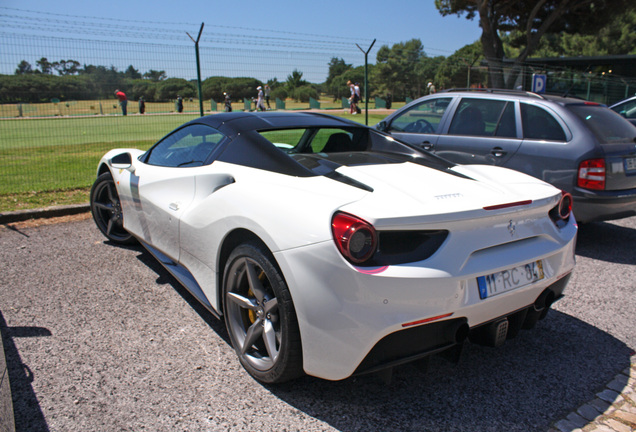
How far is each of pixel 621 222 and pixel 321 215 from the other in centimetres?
558

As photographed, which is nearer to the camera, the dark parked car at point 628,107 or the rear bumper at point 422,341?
the rear bumper at point 422,341

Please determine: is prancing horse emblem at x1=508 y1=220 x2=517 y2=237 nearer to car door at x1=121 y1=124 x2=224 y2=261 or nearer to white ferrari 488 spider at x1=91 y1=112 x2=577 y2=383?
white ferrari 488 spider at x1=91 y1=112 x2=577 y2=383

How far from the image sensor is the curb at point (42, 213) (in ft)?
18.9

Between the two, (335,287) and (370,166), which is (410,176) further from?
(335,287)

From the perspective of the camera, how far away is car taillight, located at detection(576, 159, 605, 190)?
4.73 m

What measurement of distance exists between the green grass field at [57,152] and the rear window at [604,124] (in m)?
6.23

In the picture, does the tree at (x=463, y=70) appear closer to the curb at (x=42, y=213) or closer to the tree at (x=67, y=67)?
the tree at (x=67, y=67)

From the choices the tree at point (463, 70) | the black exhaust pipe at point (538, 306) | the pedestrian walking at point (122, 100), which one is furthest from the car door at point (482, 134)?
the tree at point (463, 70)

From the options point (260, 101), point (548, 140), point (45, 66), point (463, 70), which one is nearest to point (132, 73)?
point (45, 66)

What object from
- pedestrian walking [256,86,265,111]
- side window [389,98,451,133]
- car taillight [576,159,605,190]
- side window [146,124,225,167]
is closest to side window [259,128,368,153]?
side window [146,124,225,167]

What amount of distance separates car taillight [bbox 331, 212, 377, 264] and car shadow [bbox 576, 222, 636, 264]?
3.67m

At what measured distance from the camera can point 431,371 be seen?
108 inches

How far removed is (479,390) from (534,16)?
31.5 m

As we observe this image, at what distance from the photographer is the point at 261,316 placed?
2.52 meters
